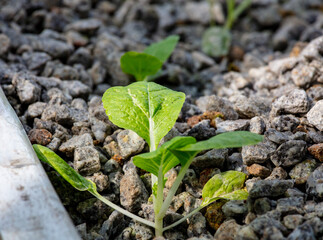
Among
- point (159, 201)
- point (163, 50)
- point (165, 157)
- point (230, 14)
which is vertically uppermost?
point (230, 14)

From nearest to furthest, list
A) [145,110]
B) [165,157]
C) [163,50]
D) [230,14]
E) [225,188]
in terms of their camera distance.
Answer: [165,157]
[225,188]
[145,110]
[163,50]
[230,14]

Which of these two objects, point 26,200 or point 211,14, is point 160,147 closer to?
point 26,200

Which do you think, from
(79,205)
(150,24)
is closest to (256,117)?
(79,205)

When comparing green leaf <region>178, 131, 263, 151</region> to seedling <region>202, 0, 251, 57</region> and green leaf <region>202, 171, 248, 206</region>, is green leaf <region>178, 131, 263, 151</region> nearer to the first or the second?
green leaf <region>202, 171, 248, 206</region>

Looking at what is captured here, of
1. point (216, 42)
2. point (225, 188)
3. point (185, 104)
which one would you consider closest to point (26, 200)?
point (225, 188)

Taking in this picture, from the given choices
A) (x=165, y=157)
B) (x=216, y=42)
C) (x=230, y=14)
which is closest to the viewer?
(x=165, y=157)

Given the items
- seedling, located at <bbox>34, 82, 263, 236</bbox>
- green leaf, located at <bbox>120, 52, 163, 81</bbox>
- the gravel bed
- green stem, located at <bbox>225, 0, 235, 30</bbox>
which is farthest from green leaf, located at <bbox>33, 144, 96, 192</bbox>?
green stem, located at <bbox>225, 0, 235, 30</bbox>

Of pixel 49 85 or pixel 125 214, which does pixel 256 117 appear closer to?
pixel 125 214
